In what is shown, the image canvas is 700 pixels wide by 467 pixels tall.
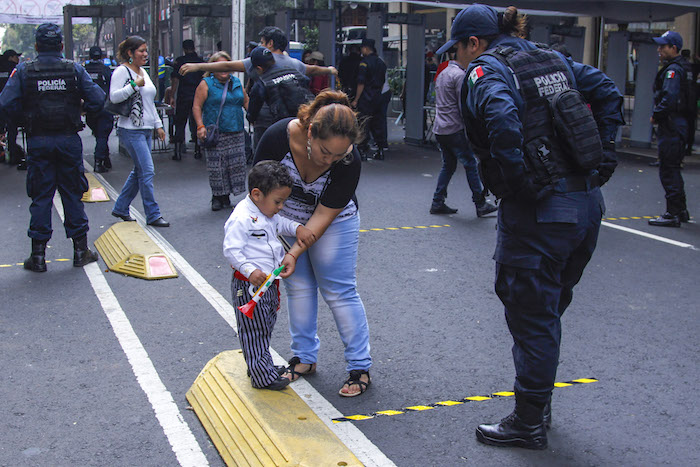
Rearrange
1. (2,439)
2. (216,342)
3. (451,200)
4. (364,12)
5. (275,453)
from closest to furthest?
(275,453)
(2,439)
(216,342)
(451,200)
(364,12)

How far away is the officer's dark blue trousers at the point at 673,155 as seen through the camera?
829 cm

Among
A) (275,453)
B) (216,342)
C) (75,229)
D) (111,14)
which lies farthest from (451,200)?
(111,14)

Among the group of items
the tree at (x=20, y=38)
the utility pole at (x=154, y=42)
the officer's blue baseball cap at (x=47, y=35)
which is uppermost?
the tree at (x=20, y=38)

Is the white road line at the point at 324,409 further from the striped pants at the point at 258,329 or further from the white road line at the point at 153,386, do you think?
the white road line at the point at 153,386

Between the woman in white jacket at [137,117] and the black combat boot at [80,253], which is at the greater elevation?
the woman in white jacket at [137,117]

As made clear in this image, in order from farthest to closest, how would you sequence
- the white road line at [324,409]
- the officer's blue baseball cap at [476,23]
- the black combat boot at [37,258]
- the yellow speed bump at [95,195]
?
the yellow speed bump at [95,195]
the black combat boot at [37,258]
the officer's blue baseball cap at [476,23]
the white road line at [324,409]

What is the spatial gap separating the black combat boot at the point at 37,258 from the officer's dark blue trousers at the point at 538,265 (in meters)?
4.60

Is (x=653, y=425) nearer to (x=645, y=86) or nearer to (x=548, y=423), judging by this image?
(x=548, y=423)

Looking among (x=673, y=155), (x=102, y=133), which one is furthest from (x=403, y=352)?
(x=102, y=133)

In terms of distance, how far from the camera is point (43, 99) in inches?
253

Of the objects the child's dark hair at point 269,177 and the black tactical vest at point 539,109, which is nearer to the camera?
the black tactical vest at point 539,109

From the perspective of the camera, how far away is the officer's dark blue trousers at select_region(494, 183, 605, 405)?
333cm

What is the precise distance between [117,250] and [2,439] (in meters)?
3.55

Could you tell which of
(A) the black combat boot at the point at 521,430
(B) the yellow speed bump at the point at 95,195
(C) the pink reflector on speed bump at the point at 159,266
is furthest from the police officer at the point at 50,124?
(A) the black combat boot at the point at 521,430
